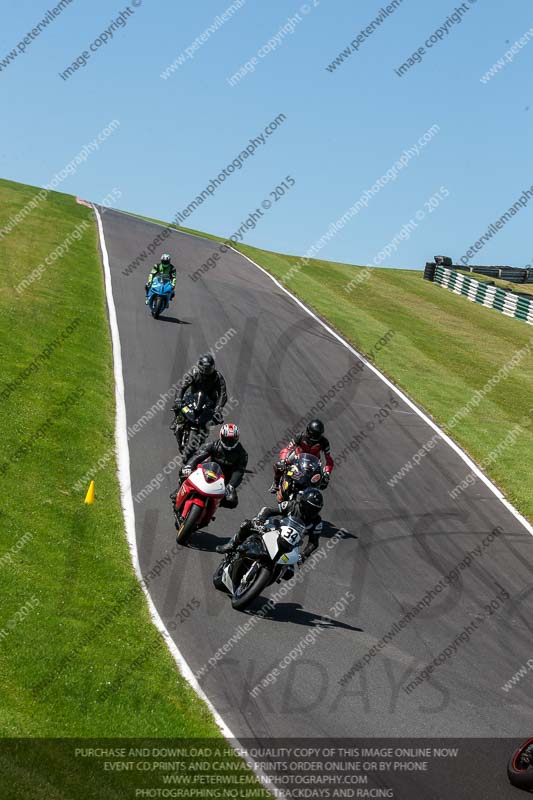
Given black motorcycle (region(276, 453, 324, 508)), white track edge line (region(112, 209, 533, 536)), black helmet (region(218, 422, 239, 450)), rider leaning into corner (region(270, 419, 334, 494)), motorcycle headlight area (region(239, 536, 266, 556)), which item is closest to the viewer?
motorcycle headlight area (region(239, 536, 266, 556))

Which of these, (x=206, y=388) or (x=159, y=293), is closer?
(x=206, y=388)

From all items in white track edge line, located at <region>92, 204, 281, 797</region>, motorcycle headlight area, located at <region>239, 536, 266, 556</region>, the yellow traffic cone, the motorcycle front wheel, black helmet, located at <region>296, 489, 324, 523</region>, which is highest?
black helmet, located at <region>296, 489, 324, 523</region>

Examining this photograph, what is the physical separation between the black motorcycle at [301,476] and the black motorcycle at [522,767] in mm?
6101

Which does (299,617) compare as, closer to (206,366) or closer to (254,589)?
(254,589)

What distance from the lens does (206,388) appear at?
1773 centimetres

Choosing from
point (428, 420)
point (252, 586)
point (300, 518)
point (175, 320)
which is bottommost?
point (175, 320)

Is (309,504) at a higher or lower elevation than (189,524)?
higher

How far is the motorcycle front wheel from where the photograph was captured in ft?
38.3

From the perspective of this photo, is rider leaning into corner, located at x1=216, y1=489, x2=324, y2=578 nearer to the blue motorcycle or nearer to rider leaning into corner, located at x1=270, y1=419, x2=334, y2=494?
rider leaning into corner, located at x1=270, y1=419, x2=334, y2=494

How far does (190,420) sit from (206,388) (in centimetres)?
70

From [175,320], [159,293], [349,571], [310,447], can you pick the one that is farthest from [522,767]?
[175,320]

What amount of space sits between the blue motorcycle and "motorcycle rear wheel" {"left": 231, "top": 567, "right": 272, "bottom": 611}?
17.4 meters

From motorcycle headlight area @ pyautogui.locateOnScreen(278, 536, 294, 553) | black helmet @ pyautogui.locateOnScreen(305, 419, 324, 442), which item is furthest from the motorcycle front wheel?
black helmet @ pyautogui.locateOnScreen(305, 419, 324, 442)

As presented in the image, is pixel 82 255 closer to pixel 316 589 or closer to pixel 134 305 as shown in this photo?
pixel 134 305
